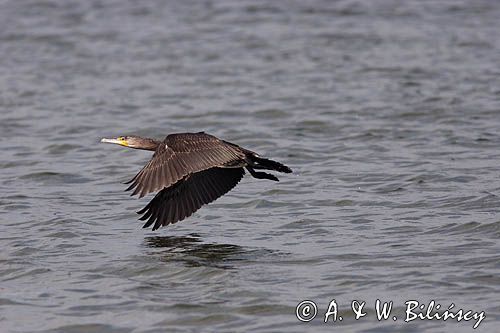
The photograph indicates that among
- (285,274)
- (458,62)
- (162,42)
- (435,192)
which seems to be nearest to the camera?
(285,274)

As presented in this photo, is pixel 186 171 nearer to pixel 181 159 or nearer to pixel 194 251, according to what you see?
pixel 181 159

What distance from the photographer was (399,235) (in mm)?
9203

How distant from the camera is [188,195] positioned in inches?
380

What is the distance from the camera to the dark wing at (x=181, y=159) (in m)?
8.69

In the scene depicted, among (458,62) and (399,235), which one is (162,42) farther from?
(399,235)

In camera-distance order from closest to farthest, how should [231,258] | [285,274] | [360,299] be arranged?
[360,299] < [285,274] < [231,258]

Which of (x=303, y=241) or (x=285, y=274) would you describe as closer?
(x=285, y=274)

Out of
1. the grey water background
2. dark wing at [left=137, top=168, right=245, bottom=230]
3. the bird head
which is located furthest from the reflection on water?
the bird head

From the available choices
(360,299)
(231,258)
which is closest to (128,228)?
(231,258)

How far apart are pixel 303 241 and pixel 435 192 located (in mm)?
2110
